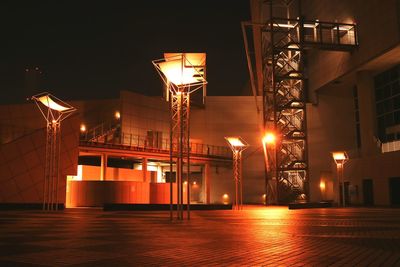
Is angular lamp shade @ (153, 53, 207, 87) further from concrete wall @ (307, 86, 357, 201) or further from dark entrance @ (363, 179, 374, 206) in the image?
concrete wall @ (307, 86, 357, 201)

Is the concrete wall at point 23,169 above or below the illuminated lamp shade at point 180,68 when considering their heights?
below

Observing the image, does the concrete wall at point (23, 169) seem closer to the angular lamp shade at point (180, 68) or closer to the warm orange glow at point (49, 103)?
the warm orange glow at point (49, 103)

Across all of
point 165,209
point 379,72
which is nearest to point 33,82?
point 165,209

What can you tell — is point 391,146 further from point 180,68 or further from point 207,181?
point 180,68

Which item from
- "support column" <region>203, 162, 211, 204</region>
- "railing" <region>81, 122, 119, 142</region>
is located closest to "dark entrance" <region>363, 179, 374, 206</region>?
"support column" <region>203, 162, 211, 204</region>

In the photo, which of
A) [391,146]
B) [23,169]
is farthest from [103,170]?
[391,146]

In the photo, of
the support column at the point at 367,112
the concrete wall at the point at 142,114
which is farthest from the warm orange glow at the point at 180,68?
the concrete wall at the point at 142,114

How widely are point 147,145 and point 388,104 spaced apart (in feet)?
85.3

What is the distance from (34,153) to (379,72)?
106 ft

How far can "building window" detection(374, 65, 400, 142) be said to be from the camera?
3997 cm

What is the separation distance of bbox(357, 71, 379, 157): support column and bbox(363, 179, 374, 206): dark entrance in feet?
8.67

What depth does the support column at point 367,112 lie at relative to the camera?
41.0 metres

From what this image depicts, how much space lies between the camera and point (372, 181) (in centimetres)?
3900

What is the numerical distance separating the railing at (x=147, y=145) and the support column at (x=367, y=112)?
62.0 feet
